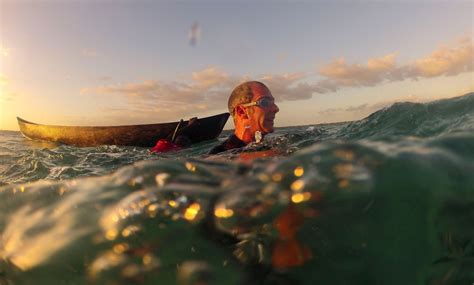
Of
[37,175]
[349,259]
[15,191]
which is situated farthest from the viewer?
[37,175]

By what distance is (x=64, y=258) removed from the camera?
9.87 ft

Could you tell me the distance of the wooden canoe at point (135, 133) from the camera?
1323cm

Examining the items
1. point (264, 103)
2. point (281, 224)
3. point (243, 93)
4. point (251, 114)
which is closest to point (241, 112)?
point (251, 114)

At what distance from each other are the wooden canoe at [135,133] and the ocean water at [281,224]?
9.33 meters

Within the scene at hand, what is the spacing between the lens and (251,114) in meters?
6.35

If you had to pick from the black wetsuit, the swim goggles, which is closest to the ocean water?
the black wetsuit

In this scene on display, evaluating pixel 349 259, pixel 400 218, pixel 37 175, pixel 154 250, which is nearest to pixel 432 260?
pixel 400 218

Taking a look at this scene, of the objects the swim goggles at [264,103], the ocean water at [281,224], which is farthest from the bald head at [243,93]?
the ocean water at [281,224]

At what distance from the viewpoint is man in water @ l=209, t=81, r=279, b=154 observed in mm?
6312

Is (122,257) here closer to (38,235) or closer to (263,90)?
(38,235)

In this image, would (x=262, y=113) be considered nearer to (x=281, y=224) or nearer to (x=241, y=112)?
(x=241, y=112)

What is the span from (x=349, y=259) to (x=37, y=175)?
24.1ft

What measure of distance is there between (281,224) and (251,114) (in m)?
3.75

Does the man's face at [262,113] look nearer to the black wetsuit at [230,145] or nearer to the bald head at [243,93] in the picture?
the bald head at [243,93]
